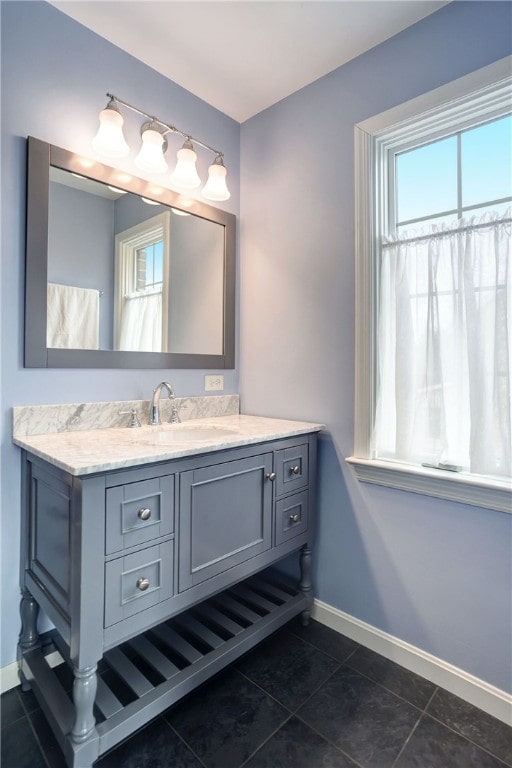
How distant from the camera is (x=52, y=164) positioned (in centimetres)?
150

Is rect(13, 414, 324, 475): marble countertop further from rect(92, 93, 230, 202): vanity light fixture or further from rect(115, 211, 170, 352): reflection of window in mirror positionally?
rect(92, 93, 230, 202): vanity light fixture

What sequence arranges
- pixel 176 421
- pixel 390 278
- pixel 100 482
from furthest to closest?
1. pixel 176 421
2. pixel 390 278
3. pixel 100 482

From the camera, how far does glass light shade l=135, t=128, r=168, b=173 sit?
167 cm

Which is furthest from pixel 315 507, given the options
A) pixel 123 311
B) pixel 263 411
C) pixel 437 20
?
pixel 437 20

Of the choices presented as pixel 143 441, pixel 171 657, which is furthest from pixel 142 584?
pixel 171 657

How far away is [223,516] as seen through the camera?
56.1 inches

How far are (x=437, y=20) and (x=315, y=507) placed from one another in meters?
2.03

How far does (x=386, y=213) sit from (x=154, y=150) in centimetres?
102

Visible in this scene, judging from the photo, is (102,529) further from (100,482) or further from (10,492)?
(10,492)

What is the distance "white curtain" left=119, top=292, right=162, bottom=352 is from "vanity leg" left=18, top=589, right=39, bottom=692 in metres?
1.01

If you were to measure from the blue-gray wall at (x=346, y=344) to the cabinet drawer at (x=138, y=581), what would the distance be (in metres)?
0.88

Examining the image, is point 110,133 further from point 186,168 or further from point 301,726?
point 301,726

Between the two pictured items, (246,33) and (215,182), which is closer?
(246,33)

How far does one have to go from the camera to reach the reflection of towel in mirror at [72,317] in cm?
153
